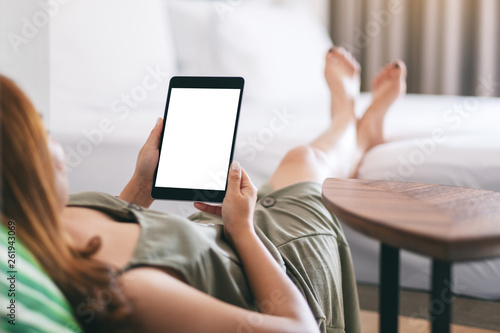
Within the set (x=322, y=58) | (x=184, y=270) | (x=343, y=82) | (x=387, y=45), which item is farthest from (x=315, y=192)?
(x=387, y=45)

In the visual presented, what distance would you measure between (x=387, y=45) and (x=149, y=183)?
8.32 feet

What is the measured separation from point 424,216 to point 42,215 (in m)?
0.38

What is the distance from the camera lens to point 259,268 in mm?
669

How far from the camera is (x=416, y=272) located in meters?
1.31

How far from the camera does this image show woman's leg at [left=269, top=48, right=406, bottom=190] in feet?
3.60

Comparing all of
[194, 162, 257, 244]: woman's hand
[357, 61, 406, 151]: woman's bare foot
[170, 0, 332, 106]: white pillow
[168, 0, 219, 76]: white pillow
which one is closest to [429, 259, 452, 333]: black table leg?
[194, 162, 257, 244]: woman's hand

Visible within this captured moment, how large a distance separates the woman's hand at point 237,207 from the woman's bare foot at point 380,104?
784mm

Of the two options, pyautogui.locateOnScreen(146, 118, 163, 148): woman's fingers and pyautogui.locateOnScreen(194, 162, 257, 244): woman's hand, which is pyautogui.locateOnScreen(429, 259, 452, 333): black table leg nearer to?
pyautogui.locateOnScreen(194, 162, 257, 244): woman's hand

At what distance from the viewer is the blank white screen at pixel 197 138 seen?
2.76 ft

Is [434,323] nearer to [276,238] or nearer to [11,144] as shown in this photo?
[276,238]

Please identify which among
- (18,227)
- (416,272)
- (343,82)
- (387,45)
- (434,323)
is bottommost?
(416,272)

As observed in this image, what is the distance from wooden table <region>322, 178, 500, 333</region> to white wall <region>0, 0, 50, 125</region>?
620 millimetres

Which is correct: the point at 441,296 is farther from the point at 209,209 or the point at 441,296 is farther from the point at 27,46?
the point at 27,46

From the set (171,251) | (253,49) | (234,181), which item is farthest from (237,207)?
(253,49)
